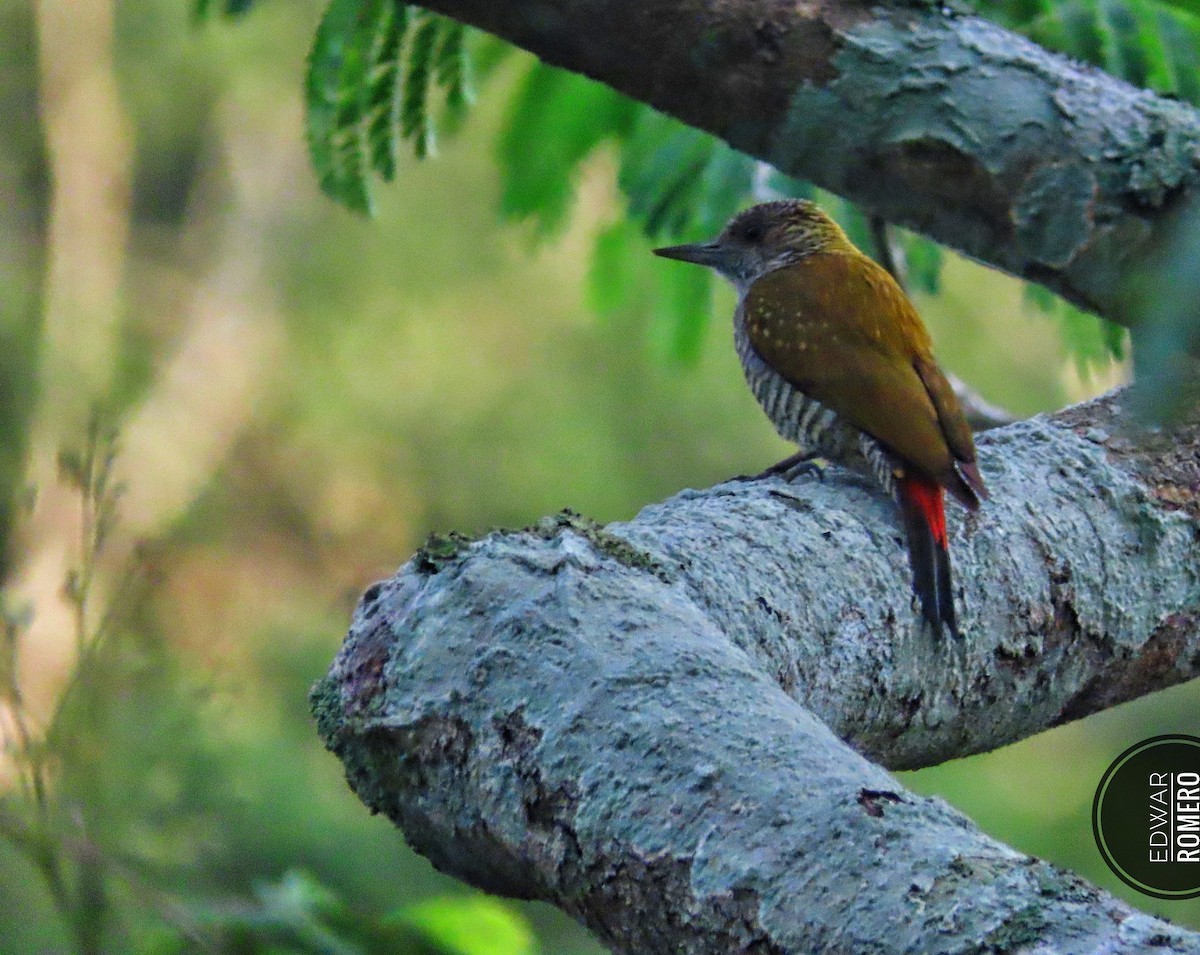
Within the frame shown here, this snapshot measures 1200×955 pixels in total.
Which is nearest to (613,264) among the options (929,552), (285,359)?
(929,552)

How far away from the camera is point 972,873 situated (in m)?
1.09

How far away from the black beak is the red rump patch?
4.49 feet

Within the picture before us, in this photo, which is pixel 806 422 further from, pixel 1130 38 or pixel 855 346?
pixel 1130 38

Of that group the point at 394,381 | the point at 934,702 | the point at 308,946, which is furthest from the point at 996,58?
the point at 394,381

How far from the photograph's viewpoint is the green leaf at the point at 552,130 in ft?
10.2

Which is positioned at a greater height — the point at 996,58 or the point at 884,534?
the point at 996,58

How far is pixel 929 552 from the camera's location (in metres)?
1.81

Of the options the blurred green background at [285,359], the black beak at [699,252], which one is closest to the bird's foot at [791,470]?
the black beak at [699,252]

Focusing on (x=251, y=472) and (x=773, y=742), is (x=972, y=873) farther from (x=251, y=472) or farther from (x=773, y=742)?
(x=251, y=472)

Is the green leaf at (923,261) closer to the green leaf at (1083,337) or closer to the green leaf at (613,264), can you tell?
the green leaf at (1083,337)

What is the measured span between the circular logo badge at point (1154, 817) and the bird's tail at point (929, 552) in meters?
0.93

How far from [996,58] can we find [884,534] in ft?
2.35

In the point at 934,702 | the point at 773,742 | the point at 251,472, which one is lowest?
the point at 251,472

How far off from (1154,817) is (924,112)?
1350 millimetres
